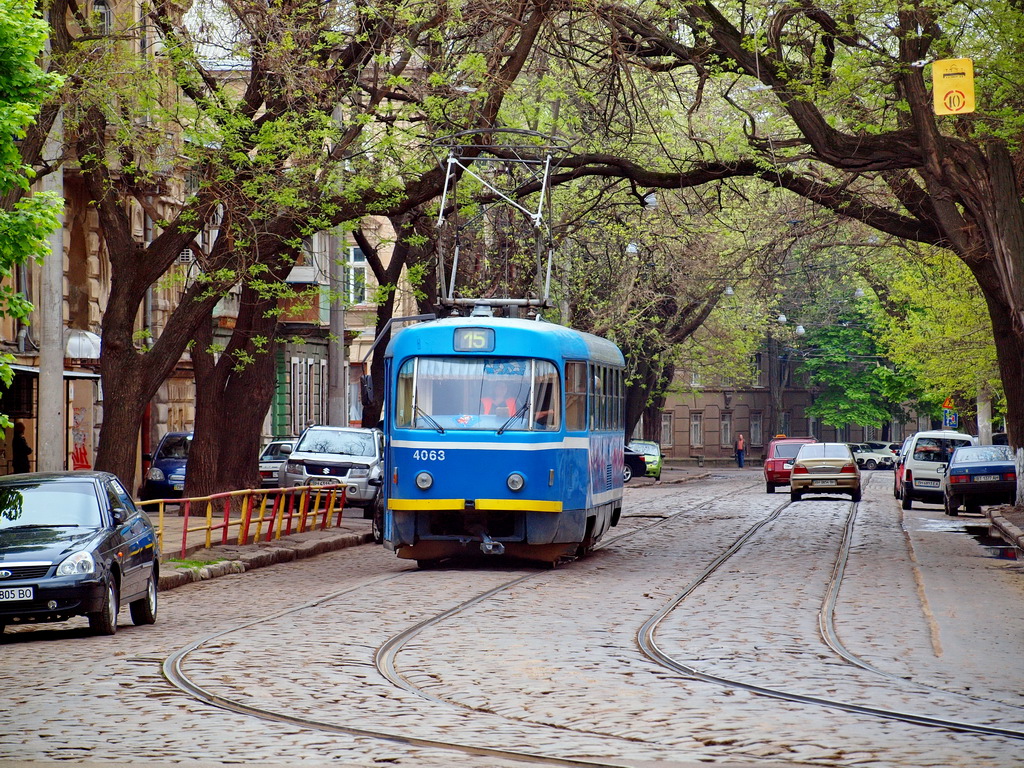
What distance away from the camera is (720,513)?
35.7 m

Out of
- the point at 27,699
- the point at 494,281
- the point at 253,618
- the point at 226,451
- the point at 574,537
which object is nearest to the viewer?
the point at 27,699

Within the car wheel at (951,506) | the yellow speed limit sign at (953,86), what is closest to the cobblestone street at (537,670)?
the yellow speed limit sign at (953,86)

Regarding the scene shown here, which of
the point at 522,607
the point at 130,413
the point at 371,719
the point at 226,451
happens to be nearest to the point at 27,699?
the point at 371,719

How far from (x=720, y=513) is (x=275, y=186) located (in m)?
16.5

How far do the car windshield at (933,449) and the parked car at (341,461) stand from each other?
1558cm

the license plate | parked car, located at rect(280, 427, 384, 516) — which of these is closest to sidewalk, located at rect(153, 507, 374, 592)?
parked car, located at rect(280, 427, 384, 516)

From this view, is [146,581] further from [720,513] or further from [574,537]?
[720,513]

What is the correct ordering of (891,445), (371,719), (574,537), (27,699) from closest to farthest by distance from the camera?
(371,719)
(27,699)
(574,537)
(891,445)

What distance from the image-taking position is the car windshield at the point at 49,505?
563 inches

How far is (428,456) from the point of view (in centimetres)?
1891

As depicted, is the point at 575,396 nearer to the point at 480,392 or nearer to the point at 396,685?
the point at 480,392

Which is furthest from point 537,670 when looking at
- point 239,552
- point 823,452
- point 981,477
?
point 823,452

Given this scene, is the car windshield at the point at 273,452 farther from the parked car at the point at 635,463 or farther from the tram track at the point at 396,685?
the parked car at the point at 635,463

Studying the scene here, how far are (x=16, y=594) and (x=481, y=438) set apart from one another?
22.7 feet
